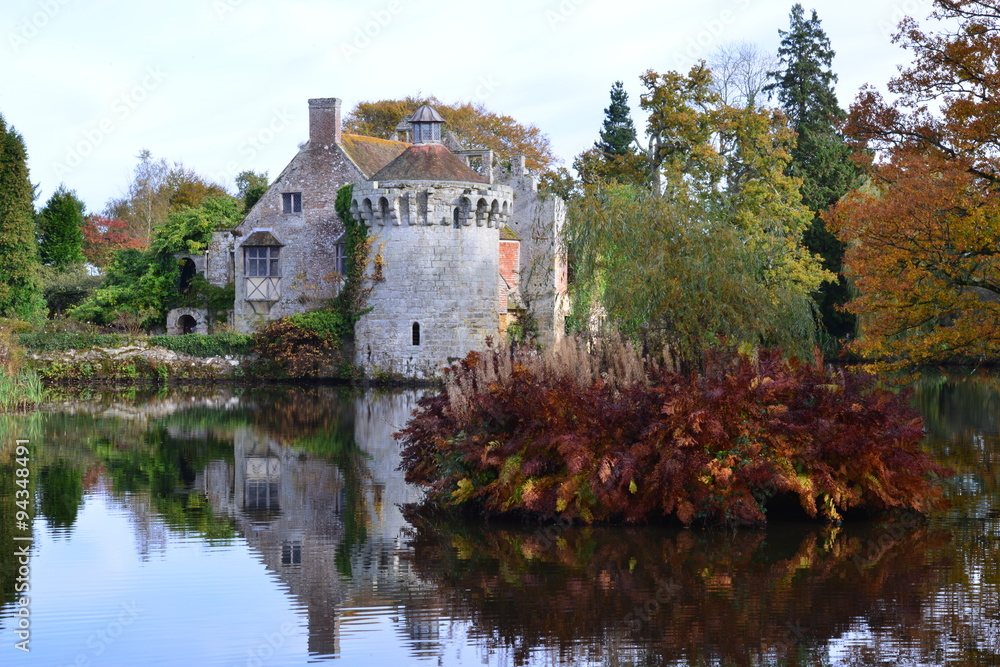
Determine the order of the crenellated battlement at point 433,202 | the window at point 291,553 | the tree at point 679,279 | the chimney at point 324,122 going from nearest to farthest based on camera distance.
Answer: the window at point 291,553
the tree at point 679,279
the crenellated battlement at point 433,202
the chimney at point 324,122

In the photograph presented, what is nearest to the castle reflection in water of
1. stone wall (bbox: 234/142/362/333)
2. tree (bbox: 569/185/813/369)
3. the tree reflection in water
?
the tree reflection in water

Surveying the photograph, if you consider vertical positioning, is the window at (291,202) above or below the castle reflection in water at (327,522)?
above

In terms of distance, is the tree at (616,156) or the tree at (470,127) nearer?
the tree at (616,156)

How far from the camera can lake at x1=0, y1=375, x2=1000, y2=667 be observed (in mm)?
7395

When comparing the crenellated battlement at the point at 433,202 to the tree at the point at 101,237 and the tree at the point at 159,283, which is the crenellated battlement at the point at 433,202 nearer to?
the tree at the point at 159,283

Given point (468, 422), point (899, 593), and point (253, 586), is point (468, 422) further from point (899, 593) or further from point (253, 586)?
point (899, 593)

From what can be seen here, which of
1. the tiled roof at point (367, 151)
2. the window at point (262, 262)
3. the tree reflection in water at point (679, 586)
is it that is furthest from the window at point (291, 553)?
the window at point (262, 262)

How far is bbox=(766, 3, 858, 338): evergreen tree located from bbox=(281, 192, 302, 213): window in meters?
20.1

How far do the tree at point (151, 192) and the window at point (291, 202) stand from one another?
1660 cm

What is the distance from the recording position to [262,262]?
41.1 m

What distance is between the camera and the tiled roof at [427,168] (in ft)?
120

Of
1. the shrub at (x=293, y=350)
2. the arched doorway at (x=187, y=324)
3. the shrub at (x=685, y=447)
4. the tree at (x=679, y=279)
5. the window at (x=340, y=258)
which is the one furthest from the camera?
the arched doorway at (x=187, y=324)

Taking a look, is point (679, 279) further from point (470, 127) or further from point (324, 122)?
point (470, 127)

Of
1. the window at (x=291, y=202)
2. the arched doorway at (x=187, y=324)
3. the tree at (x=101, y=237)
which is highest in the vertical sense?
the tree at (x=101, y=237)
